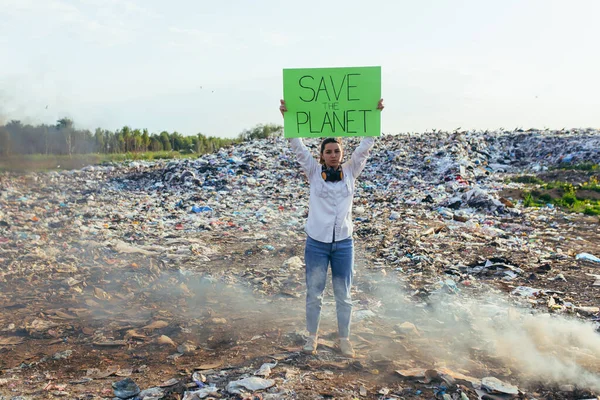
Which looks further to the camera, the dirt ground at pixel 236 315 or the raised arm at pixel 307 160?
the raised arm at pixel 307 160

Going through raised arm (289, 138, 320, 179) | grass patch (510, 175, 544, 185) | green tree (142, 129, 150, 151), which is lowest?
grass patch (510, 175, 544, 185)

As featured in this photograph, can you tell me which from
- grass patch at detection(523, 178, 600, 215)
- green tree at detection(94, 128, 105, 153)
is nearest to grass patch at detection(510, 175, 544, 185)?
grass patch at detection(523, 178, 600, 215)

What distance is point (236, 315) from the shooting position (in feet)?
12.0

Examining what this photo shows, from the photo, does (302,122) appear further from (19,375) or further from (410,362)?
(19,375)

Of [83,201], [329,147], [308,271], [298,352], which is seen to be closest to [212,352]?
[298,352]

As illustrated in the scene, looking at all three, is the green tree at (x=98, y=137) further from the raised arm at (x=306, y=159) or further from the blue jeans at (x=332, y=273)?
the blue jeans at (x=332, y=273)

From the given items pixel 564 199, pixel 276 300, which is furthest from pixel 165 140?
pixel 276 300

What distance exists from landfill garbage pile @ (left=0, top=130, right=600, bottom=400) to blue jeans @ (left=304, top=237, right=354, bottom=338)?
0.24 metres

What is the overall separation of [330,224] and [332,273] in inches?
12.6

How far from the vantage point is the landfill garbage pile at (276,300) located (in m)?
2.58

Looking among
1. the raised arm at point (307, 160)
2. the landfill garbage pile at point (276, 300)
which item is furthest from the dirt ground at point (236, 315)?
the raised arm at point (307, 160)

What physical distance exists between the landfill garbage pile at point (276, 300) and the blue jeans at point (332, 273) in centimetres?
24

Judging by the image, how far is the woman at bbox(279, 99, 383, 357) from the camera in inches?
107

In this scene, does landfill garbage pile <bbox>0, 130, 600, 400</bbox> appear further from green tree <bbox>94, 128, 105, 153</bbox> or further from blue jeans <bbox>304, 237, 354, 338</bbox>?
green tree <bbox>94, 128, 105, 153</bbox>
